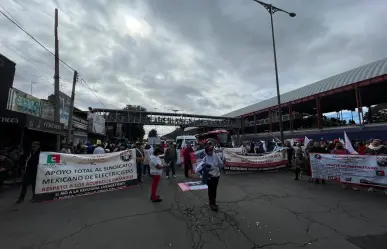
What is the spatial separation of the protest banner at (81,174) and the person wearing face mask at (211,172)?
13.5 ft

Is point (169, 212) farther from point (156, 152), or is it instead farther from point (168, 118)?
point (168, 118)

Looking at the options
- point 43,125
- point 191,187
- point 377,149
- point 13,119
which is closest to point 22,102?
point 43,125

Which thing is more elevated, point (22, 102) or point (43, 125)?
point (22, 102)

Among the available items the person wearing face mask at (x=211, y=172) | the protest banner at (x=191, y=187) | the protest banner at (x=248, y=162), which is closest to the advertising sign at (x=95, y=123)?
the protest banner at (x=248, y=162)

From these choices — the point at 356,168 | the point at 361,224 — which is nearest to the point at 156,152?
Result: the point at 361,224

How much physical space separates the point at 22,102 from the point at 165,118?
62089mm

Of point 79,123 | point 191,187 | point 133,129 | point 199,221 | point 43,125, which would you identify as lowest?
point 199,221

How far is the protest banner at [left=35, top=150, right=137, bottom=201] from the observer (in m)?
7.38

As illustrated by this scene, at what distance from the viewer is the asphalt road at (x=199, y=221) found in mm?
4289

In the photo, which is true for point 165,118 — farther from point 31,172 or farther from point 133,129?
point 31,172

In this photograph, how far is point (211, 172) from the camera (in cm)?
639

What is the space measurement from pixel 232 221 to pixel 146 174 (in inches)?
348

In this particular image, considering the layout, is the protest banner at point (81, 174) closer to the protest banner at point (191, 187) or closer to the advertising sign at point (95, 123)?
the protest banner at point (191, 187)

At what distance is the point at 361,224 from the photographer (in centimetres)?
512
